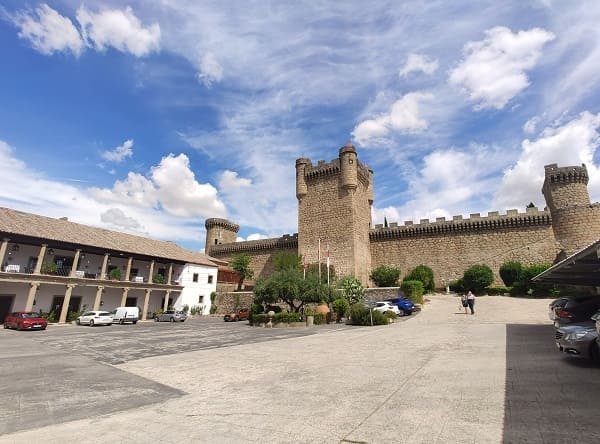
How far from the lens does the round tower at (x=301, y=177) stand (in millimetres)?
43312

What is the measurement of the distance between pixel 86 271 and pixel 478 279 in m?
39.0

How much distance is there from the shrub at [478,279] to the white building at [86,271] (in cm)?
3026

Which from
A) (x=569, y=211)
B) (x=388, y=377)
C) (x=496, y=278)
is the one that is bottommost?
(x=388, y=377)

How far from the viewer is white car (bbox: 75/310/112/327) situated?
1070 inches

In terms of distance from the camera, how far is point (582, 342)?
752cm

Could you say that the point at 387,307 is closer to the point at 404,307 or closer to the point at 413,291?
the point at 404,307

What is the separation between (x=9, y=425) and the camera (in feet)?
18.3

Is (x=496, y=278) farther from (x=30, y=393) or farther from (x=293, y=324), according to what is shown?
(x=30, y=393)

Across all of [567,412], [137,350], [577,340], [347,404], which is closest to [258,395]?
[347,404]

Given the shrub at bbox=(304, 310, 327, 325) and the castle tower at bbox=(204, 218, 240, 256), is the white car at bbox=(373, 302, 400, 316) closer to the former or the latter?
the shrub at bbox=(304, 310, 327, 325)

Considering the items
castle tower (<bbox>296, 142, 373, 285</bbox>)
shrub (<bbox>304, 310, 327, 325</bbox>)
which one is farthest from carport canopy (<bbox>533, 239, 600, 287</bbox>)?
castle tower (<bbox>296, 142, 373, 285</bbox>)

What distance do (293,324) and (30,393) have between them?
1765 cm

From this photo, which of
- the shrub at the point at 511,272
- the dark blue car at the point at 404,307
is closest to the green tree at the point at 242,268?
the dark blue car at the point at 404,307

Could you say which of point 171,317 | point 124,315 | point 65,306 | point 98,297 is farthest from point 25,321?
point 171,317
